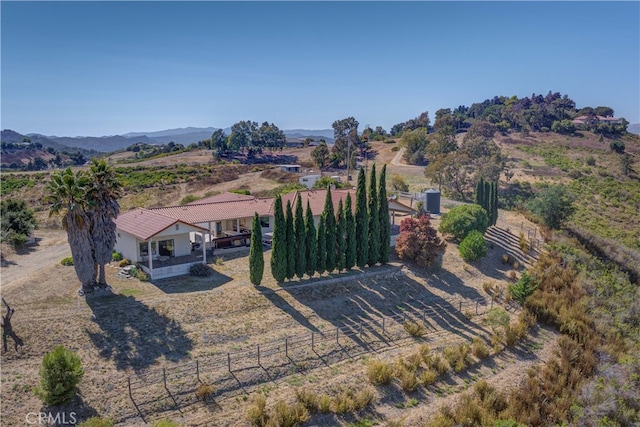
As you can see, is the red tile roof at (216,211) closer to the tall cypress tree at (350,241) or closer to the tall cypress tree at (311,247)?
the tall cypress tree at (311,247)

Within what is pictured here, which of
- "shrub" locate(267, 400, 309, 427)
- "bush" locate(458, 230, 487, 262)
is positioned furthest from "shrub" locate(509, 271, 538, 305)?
"shrub" locate(267, 400, 309, 427)

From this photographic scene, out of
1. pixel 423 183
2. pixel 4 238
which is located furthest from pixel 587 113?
pixel 4 238

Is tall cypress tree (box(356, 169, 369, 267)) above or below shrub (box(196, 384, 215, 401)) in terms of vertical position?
above

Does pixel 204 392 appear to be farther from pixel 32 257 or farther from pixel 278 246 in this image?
pixel 32 257

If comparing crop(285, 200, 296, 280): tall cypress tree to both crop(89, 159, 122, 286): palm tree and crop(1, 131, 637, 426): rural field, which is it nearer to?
crop(1, 131, 637, 426): rural field

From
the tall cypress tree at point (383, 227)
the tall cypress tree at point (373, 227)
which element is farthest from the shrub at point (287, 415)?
the tall cypress tree at point (383, 227)

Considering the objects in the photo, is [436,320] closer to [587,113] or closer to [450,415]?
[450,415]
